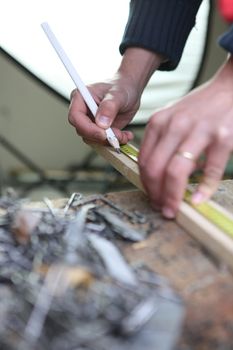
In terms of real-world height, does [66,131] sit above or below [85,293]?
below

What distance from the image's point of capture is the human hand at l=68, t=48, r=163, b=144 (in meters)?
0.75

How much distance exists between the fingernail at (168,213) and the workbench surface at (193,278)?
0.03 feet

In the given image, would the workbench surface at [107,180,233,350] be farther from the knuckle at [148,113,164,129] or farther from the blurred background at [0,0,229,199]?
the blurred background at [0,0,229,199]

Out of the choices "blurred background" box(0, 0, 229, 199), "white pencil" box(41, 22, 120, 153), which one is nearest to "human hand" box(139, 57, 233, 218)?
"white pencil" box(41, 22, 120, 153)

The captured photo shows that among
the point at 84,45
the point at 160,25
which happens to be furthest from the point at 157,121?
the point at 84,45

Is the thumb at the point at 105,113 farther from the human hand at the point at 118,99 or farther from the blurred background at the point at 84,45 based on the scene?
the blurred background at the point at 84,45

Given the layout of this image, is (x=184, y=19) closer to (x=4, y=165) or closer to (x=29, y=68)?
(x=29, y=68)

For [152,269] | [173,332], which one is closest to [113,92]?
[152,269]

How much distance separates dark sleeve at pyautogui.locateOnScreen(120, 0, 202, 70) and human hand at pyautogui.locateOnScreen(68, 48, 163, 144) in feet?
0.06

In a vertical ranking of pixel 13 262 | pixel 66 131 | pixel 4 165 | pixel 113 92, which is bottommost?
pixel 4 165

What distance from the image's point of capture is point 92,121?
0.78 metres

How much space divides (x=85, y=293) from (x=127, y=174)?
30cm

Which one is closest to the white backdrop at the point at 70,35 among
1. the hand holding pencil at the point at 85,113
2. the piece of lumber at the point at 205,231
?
the hand holding pencil at the point at 85,113

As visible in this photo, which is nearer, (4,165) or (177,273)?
(177,273)
